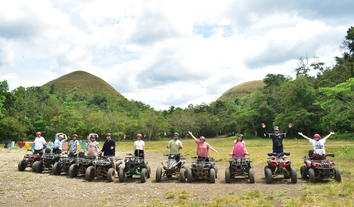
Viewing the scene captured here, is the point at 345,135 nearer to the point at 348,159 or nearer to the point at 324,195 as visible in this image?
the point at 348,159

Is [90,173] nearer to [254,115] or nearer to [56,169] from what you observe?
[56,169]

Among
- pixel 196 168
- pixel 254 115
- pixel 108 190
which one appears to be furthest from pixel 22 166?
pixel 254 115

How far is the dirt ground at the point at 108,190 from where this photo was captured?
8.43m

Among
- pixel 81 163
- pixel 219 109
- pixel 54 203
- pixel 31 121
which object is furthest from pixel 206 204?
pixel 219 109

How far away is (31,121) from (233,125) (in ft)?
203

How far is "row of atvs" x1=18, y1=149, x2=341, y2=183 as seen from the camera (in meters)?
10.4

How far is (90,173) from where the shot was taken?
38.3 ft

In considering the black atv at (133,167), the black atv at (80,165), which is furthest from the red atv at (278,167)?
the black atv at (80,165)

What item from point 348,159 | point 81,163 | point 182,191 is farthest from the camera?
point 348,159

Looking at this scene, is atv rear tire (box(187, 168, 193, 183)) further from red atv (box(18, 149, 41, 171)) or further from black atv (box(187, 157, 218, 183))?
red atv (box(18, 149, 41, 171))

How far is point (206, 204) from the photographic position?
7844 millimetres

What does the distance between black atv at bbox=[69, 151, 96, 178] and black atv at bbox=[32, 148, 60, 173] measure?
80.3 inches

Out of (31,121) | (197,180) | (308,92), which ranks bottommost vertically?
(197,180)

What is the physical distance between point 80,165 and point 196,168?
6.26 m
